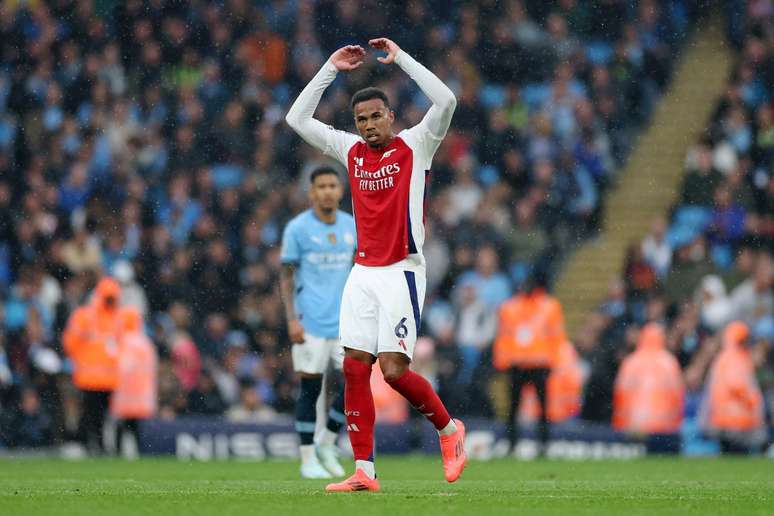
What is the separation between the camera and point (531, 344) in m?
17.7

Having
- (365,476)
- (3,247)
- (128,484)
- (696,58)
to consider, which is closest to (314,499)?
(365,476)

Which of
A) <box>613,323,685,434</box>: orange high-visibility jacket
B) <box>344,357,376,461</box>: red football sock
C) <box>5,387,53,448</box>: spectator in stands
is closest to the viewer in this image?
<box>344,357,376,461</box>: red football sock

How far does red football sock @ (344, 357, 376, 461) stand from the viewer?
957 cm

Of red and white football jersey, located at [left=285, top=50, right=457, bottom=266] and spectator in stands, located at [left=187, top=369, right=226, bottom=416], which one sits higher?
red and white football jersey, located at [left=285, top=50, right=457, bottom=266]

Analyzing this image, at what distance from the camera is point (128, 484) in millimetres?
11086

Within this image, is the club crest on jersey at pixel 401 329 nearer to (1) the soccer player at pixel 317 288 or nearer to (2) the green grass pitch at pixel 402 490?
(2) the green grass pitch at pixel 402 490

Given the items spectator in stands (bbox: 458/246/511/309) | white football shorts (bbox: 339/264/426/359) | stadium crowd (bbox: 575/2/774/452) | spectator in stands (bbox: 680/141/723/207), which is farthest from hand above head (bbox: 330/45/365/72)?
spectator in stands (bbox: 680/141/723/207)

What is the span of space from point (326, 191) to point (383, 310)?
11.1 ft

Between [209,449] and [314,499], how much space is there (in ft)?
29.6

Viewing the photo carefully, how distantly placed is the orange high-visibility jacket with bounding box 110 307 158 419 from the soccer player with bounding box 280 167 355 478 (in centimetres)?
565

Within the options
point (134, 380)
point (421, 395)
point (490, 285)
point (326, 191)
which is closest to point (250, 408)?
point (134, 380)

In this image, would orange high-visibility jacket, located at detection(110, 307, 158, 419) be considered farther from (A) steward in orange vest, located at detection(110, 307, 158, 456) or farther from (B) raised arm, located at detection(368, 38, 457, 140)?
(B) raised arm, located at detection(368, 38, 457, 140)

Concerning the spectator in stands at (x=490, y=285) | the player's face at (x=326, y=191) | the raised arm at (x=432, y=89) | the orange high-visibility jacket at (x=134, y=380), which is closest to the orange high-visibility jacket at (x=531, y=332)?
the spectator in stands at (x=490, y=285)

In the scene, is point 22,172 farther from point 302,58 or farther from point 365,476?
point 365,476
